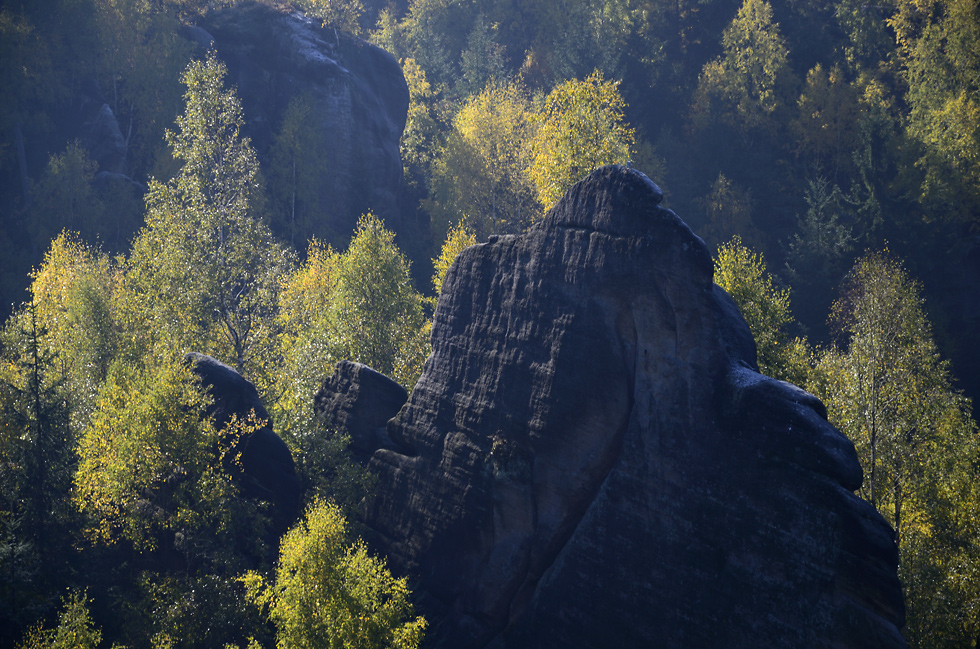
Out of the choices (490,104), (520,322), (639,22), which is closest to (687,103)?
(639,22)

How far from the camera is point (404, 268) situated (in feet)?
151

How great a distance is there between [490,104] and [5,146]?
48.1 m

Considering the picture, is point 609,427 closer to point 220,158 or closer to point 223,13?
point 220,158

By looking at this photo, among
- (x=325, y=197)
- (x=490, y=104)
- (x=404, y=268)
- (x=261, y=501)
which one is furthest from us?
(x=490, y=104)

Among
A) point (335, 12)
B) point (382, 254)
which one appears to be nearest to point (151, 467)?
point (382, 254)

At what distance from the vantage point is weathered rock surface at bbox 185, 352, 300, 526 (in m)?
28.8

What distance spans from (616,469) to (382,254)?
26.7 m

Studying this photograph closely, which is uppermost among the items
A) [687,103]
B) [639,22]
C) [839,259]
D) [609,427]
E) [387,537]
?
[639,22]

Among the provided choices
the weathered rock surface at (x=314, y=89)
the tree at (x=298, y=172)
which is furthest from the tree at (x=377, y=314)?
the weathered rock surface at (x=314, y=89)

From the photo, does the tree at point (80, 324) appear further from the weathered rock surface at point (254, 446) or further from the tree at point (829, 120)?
the tree at point (829, 120)

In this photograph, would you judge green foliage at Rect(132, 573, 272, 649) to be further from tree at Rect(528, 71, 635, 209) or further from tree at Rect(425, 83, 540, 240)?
tree at Rect(425, 83, 540, 240)

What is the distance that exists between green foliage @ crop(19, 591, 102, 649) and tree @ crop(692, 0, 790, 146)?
72509mm

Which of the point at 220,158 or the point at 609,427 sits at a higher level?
the point at 220,158

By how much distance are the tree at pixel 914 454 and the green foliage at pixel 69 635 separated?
30367 mm
